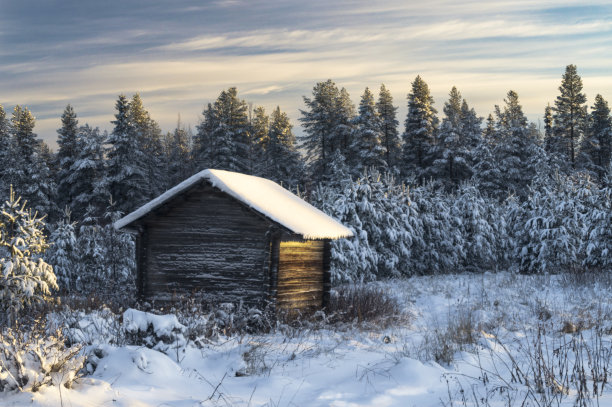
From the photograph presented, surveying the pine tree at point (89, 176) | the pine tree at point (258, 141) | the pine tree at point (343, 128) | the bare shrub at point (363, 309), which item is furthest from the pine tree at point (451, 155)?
the bare shrub at point (363, 309)

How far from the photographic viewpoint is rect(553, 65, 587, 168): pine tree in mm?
48688

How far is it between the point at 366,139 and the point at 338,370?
1492 inches

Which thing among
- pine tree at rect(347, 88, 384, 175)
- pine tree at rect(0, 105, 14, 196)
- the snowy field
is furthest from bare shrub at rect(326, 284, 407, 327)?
pine tree at rect(0, 105, 14, 196)

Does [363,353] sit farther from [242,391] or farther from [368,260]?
[368,260]

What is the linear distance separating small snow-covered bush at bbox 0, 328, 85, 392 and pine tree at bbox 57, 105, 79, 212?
127ft

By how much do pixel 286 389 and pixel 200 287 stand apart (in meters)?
7.06

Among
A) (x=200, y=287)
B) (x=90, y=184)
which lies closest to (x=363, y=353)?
(x=200, y=287)

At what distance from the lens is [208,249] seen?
12641 millimetres

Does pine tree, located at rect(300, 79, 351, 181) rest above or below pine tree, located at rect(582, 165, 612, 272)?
above

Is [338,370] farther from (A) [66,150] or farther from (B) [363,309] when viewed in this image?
(A) [66,150]

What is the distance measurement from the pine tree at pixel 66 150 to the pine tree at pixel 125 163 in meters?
3.54

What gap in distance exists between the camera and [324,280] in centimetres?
1430

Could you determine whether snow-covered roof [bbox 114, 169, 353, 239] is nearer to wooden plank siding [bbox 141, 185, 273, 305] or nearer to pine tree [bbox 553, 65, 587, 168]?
wooden plank siding [bbox 141, 185, 273, 305]

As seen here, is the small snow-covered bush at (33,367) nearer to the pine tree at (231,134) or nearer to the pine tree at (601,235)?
the pine tree at (601,235)
